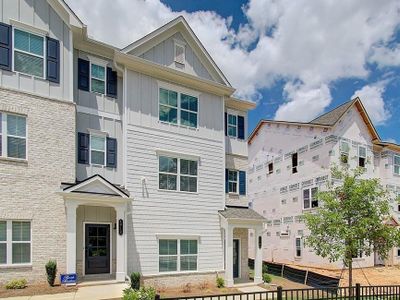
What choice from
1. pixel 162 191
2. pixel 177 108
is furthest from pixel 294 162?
pixel 162 191

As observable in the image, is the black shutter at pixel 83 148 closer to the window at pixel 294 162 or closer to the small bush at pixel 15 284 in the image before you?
the small bush at pixel 15 284

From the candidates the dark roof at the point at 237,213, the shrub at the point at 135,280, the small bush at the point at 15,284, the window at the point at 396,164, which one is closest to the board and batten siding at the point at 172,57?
the dark roof at the point at 237,213

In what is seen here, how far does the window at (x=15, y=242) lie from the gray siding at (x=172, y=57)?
29.2 ft

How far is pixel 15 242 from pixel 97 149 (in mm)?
4873

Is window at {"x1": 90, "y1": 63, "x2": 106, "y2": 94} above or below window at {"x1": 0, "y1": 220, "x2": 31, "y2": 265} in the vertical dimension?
above

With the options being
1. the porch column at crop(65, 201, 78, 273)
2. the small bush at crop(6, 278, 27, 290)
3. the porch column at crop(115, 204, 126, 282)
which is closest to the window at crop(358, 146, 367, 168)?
the porch column at crop(115, 204, 126, 282)

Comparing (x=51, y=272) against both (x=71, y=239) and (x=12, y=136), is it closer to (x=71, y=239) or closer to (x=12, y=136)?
(x=71, y=239)

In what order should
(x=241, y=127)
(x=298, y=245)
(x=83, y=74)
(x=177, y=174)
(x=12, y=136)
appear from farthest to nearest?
(x=298, y=245) < (x=241, y=127) < (x=177, y=174) < (x=83, y=74) < (x=12, y=136)

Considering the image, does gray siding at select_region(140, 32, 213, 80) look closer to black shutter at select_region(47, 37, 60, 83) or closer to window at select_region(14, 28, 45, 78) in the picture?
black shutter at select_region(47, 37, 60, 83)

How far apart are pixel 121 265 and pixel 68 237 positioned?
249 cm

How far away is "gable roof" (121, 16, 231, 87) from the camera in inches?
672

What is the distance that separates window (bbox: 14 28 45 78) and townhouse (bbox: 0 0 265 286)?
4cm

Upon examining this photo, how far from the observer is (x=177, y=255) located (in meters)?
17.1

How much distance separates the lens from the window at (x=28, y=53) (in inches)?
548
